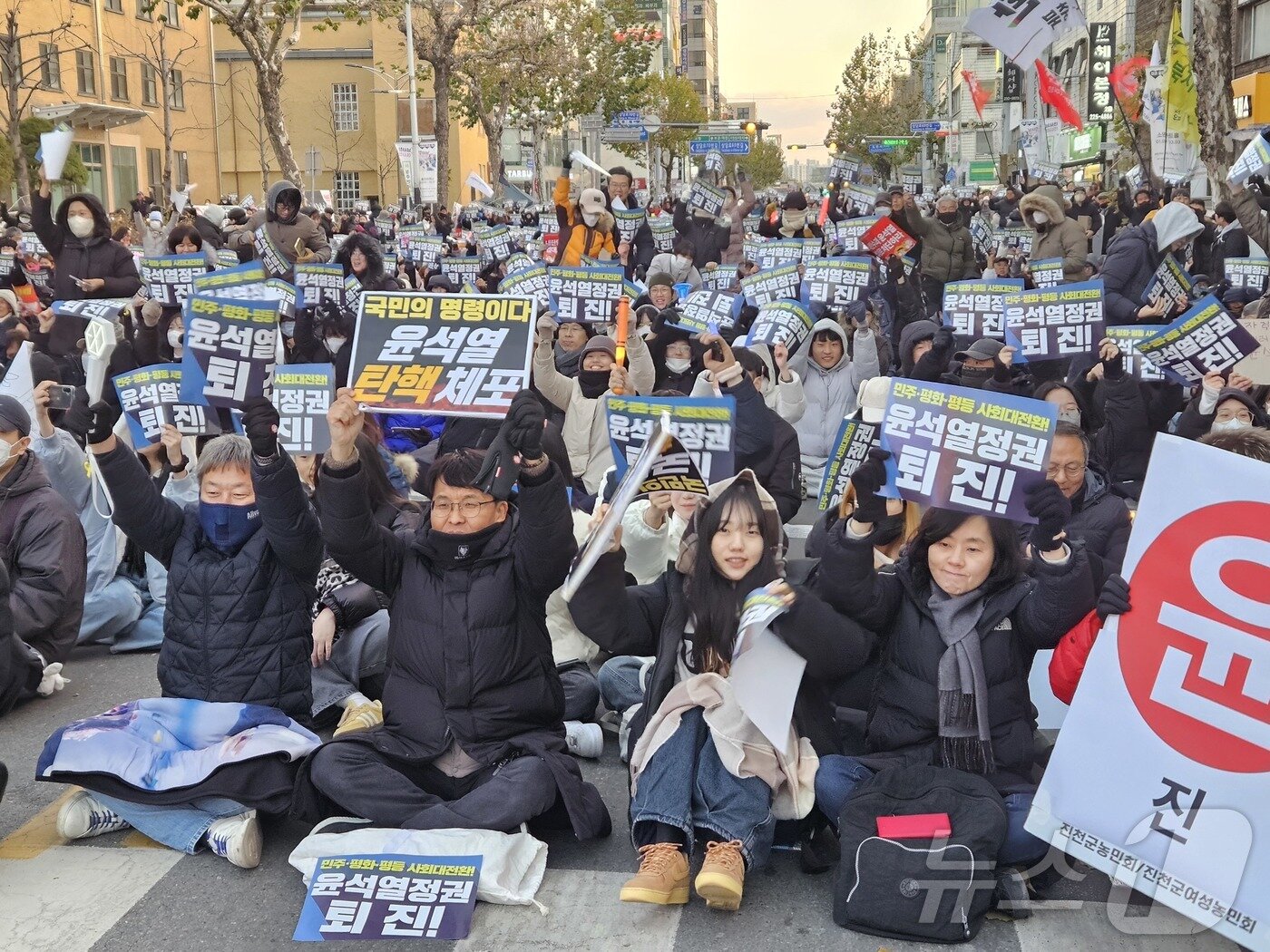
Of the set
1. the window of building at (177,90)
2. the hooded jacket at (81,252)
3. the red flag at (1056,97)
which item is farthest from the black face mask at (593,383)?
the window of building at (177,90)

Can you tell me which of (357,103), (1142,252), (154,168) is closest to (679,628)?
(1142,252)

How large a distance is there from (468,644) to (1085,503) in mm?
2463

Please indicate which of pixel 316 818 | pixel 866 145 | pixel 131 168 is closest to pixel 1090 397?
pixel 316 818

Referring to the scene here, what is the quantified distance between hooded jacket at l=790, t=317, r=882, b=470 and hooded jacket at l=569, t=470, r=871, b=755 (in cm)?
462

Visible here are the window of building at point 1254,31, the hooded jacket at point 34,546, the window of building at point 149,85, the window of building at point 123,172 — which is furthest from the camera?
the window of building at point 149,85

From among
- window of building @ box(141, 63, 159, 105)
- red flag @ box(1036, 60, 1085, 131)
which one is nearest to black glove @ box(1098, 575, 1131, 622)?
red flag @ box(1036, 60, 1085, 131)

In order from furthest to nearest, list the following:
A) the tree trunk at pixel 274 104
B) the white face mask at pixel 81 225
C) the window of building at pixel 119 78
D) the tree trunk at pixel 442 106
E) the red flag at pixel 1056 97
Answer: the window of building at pixel 119 78 < the tree trunk at pixel 442 106 < the red flag at pixel 1056 97 < the tree trunk at pixel 274 104 < the white face mask at pixel 81 225

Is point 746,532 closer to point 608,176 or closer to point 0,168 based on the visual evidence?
point 608,176

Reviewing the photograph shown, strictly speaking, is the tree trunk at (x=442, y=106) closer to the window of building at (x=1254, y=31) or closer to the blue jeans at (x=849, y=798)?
the window of building at (x=1254, y=31)

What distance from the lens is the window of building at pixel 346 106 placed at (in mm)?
62531

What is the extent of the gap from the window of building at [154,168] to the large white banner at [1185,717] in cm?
4828

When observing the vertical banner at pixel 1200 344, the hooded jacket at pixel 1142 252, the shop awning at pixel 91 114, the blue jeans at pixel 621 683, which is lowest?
the blue jeans at pixel 621 683

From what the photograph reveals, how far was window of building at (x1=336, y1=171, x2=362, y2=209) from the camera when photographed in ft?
207

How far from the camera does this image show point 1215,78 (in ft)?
30.4
